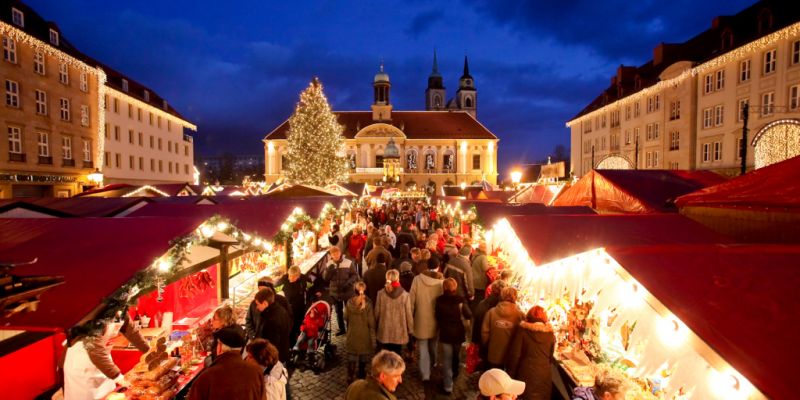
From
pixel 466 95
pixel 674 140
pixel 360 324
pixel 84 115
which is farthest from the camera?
pixel 466 95

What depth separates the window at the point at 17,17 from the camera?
21625mm

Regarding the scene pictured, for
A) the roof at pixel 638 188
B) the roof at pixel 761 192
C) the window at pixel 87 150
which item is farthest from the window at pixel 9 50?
the roof at pixel 761 192

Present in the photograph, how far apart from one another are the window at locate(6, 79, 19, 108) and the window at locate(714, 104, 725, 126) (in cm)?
3976

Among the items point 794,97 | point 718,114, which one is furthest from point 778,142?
point 718,114

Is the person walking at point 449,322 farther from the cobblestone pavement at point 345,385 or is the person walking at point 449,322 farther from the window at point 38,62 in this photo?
the window at point 38,62

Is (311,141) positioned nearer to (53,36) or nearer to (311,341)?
(53,36)

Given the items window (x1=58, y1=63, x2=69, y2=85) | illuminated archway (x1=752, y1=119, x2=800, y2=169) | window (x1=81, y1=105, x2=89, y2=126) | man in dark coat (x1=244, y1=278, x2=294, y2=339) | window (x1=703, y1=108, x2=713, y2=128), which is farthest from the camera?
window (x1=703, y1=108, x2=713, y2=128)

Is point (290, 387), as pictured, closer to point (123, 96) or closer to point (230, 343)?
point (230, 343)

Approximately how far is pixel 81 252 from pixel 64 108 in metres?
26.8

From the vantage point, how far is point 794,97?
21.2 metres

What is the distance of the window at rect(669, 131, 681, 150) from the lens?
101 feet

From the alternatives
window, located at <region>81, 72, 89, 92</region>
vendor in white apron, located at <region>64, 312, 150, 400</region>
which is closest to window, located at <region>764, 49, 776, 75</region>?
vendor in white apron, located at <region>64, 312, 150, 400</region>

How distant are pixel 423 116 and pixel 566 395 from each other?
66371 mm

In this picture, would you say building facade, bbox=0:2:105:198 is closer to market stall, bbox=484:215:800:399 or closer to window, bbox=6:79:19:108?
window, bbox=6:79:19:108
